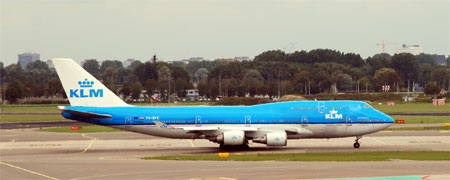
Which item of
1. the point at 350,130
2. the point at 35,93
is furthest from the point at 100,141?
the point at 35,93

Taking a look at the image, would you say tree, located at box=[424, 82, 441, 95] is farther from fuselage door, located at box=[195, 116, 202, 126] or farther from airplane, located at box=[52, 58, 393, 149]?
fuselage door, located at box=[195, 116, 202, 126]

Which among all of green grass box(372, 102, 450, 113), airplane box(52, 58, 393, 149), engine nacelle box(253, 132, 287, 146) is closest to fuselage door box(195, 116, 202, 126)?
airplane box(52, 58, 393, 149)

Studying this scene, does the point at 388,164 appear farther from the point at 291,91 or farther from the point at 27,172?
the point at 291,91

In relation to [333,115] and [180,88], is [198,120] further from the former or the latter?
[180,88]

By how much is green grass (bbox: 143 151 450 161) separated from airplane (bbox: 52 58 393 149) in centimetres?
456

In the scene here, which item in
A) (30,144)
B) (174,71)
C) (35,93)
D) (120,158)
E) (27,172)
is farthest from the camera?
(174,71)

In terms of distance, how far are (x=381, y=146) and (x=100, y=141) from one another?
73.1 ft

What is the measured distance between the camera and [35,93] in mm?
169375

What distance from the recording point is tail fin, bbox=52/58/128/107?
156ft

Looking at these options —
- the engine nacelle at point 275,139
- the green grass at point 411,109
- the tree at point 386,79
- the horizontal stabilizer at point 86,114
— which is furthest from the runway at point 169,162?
the tree at point 386,79

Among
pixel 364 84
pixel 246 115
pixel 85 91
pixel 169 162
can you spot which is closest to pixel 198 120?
pixel 246 115

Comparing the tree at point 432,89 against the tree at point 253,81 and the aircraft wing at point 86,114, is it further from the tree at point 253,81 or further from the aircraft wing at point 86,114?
the aircraft wing at point 86,114

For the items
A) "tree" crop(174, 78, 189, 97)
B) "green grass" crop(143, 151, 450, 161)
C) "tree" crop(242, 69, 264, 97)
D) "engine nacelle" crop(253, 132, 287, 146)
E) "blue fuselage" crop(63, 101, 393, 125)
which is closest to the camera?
"green grass" crop(143, 151, 450, 161)

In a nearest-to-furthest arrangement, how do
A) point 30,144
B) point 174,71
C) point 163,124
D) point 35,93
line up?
point 163,124
point 30,144
point 35,93
point 174,71
